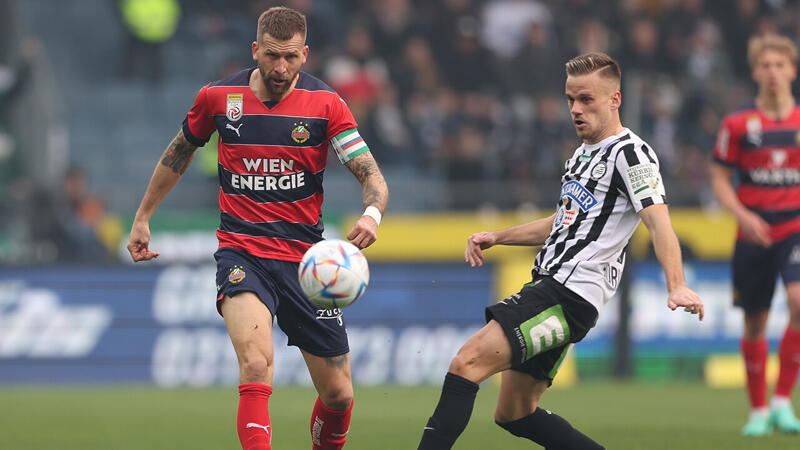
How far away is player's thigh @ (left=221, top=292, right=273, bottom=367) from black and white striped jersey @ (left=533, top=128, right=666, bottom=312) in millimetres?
1396

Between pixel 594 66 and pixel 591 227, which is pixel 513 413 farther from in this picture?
pixel 594 66

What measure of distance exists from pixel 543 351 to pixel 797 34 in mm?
15696

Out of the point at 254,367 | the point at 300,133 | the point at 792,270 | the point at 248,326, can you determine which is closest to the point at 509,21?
the point at 792,270

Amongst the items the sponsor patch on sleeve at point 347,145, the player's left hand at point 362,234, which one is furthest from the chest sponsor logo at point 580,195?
the sponsor patch on sleeve at point 347,145

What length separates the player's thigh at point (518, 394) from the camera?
607cm

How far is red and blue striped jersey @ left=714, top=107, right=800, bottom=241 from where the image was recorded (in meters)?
8.84

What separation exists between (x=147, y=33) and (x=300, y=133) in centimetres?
1434

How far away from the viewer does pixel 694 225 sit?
16.2 meters

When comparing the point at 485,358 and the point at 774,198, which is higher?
the point at 774,198

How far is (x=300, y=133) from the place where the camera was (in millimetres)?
6375

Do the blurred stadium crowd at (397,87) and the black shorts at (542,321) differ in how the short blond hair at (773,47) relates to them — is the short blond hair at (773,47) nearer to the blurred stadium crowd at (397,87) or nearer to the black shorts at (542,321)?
the black shorts at (542,321)

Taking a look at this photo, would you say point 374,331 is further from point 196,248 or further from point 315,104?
point 315,104

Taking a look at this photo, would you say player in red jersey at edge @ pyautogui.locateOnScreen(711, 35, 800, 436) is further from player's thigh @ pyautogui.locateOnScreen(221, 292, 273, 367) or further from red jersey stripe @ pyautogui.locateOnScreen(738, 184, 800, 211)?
player's thigh @ pyautogui.locateOnScreen(221, 292, 273, 367)

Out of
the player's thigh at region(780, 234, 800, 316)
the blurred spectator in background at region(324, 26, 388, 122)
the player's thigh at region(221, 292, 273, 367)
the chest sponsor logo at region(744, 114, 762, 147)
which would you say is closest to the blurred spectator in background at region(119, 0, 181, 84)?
the blurred spectator in background at region(324, 26, 388, 122)
